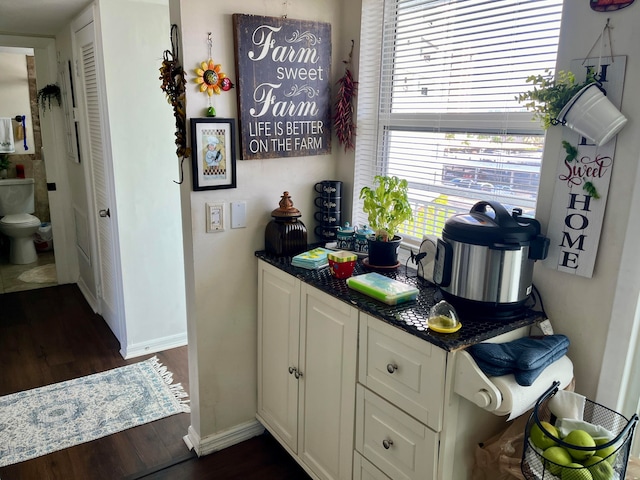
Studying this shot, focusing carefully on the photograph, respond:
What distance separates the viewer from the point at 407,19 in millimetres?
2123

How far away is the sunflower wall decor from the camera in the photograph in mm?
2008

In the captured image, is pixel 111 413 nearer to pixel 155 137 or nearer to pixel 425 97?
pixel 155 137

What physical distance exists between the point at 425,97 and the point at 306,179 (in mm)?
672

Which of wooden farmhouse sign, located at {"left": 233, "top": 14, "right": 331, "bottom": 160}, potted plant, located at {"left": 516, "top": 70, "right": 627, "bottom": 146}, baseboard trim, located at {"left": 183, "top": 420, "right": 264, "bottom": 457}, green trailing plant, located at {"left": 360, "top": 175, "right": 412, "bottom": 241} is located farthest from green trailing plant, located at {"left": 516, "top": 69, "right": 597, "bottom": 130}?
baseboard trim, located at {"left": 183, "top": 420, "right": 264, "bottom": 457}

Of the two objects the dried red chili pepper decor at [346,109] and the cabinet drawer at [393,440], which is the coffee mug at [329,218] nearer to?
A: the dried red chili pepper decor at [346,109]

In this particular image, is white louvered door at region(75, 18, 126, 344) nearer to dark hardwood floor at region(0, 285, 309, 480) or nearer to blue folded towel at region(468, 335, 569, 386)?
dark hardwood floor at region(0, 285, 309, 480)

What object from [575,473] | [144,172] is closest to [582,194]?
[575,473]

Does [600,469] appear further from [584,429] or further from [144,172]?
[144,172]

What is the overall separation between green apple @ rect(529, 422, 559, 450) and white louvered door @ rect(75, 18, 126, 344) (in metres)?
2.66

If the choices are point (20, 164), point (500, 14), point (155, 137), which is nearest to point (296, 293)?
point (500, 14)

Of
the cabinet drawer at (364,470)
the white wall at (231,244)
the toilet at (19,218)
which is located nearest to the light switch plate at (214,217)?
the white wall at (231,244)

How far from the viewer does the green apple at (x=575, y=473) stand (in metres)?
1.26

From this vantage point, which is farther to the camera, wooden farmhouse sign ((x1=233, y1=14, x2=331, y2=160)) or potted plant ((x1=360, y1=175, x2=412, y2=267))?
wooden farmhouse sign ((x1=233, y1=14, x2=331, y2=160))

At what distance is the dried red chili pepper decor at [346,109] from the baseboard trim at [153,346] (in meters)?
1.94
